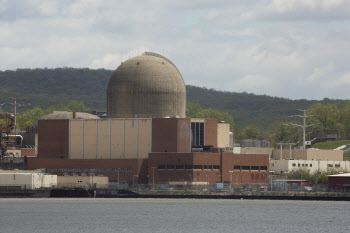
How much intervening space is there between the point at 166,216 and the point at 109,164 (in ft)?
131

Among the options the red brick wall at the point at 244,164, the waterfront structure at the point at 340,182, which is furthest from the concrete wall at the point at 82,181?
the waterfront structure at the point at 340,182

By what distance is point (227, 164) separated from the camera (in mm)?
158875

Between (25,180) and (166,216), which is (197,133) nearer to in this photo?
(25,180)

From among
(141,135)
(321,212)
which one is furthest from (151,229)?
(141,135)

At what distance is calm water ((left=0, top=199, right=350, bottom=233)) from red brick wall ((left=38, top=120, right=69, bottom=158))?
11633 mm

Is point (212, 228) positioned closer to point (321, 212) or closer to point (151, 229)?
point (151, 229)

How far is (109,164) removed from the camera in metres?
159

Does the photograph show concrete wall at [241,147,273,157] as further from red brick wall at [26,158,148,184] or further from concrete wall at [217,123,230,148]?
red brick wall at [26,158,148,184]

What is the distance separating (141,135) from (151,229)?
5898cm

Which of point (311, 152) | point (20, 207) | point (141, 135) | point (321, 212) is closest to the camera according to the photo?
point (321, 212)

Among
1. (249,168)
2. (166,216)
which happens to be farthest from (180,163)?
(166,216)

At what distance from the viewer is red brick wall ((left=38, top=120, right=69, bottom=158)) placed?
165 m

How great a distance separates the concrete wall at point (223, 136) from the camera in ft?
560

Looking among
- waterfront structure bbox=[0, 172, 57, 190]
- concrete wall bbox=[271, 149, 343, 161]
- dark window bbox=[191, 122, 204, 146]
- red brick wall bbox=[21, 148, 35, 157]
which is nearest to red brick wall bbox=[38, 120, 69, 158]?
waterfront structure bbox=[0, 172, 57, 190]
